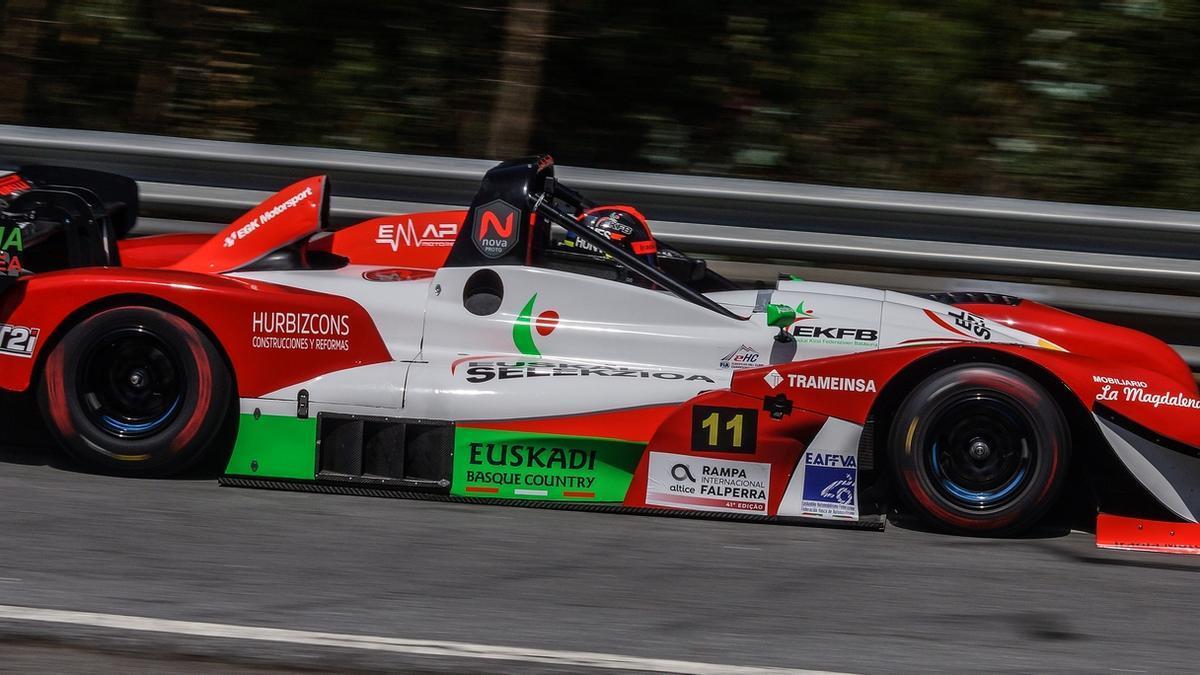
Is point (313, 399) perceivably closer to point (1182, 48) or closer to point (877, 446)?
point (877, 446)

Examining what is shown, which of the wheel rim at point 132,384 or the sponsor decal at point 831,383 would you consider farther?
the wheel rim at point 132,384

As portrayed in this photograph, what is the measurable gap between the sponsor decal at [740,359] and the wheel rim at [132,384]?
7.10 feet

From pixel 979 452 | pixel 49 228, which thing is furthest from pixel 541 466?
pixel 49 228

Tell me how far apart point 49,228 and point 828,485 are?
3.41 meters

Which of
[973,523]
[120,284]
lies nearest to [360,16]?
[120,284]

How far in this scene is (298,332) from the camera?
518 cm

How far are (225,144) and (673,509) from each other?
3388mm

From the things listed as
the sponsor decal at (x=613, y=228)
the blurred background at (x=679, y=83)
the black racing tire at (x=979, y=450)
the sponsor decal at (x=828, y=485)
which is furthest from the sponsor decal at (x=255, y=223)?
the blurred background at (x=679, y=83)

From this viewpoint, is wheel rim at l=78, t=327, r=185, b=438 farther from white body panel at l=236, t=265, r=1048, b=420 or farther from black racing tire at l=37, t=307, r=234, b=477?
white body panel at l=236, t=265, r=1048, b=420

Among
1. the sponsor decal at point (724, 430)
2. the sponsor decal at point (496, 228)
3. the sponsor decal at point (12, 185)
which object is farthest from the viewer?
the sponsor decal at point (12, 185)

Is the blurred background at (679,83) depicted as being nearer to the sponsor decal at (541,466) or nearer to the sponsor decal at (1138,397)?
the sponsor decal at (541,466)

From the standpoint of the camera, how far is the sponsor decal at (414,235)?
591 centimetres

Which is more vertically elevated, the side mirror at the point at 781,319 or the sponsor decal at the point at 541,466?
the side mirror at the point at 781,319

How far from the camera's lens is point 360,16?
980 centimetres
